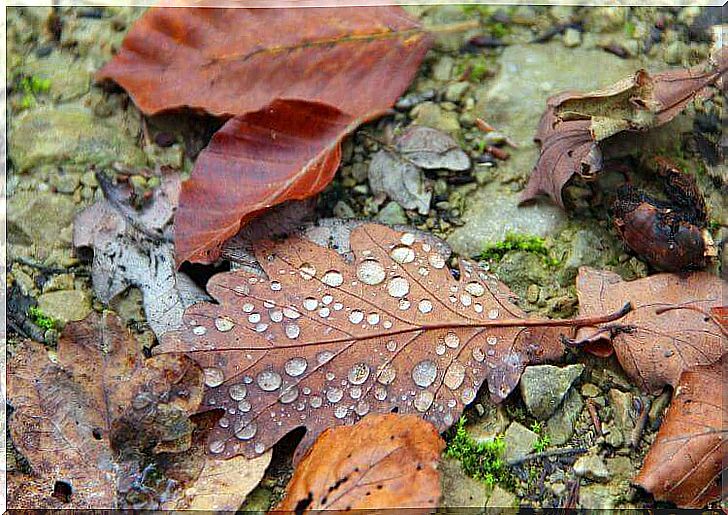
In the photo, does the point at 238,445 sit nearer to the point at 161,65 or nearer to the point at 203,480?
the point at 203,480

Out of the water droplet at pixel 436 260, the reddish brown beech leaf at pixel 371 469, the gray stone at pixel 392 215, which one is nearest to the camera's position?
the reddish brown beech leaf at pixel 371 469

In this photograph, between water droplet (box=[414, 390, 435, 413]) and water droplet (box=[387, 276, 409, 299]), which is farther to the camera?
water droplet (box=[387, 276, 409, 299])

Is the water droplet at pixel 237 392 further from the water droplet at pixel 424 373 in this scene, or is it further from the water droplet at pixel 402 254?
the water droplet at pixel 402 254

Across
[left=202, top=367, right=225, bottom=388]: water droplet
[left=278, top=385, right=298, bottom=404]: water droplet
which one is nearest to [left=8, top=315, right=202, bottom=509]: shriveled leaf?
[left=202, top=367, right=225, bottom=388]: water droplet

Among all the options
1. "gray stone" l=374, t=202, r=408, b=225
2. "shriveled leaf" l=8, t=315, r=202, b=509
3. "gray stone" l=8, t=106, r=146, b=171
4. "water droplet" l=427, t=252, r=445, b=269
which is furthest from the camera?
"gray stone" l=8, t=106, r=146, b=171

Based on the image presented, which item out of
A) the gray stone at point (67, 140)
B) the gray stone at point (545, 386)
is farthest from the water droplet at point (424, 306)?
the gray stone at point (67, 140)

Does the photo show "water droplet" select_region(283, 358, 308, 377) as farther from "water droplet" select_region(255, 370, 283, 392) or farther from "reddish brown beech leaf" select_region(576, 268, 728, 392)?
"reddish brown beech leaf" select_region(576, 268, 728, 392)

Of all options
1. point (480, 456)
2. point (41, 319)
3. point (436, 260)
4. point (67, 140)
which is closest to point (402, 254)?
point (436, 260)

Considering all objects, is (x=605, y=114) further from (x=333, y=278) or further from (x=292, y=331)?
(x=292, y=331)
